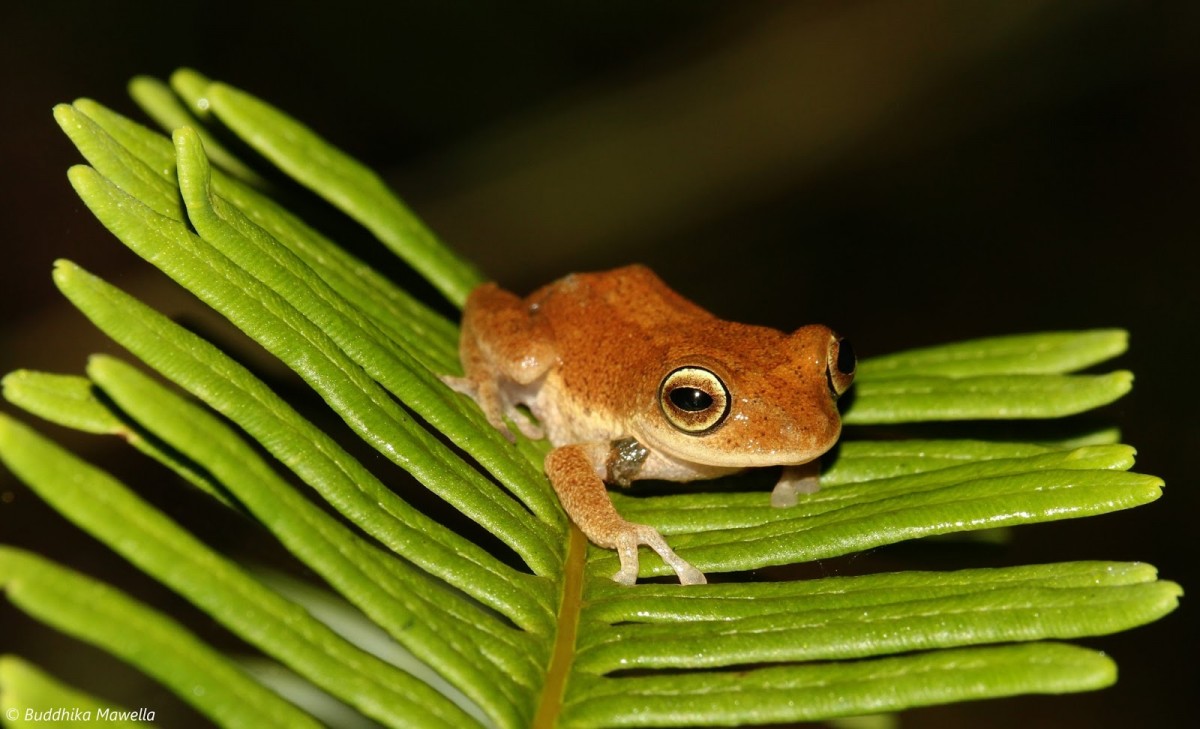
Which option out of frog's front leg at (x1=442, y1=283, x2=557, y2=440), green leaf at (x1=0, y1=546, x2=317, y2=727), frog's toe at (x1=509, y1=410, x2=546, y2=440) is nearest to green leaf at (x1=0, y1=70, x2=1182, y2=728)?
green leaf at (x1=0, y1=546, x2=317, y2=727)

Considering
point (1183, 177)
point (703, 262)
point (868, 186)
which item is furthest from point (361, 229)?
point (1183, 177)

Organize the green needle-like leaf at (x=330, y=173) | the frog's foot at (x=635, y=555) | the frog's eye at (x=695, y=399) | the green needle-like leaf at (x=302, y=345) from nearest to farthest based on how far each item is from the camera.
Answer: the green needle-like leaf at (x=302, y=345)
the frog's foot at (x=635, y=555)
the green needle-like leaf at (x=330, y=173)
the frog's eye at (x=695, y=399)

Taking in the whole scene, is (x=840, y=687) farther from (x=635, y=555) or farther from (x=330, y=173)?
(x=330, y=173)

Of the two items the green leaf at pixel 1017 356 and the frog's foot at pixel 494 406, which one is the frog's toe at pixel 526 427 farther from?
the green leaf at pixel 1017 356

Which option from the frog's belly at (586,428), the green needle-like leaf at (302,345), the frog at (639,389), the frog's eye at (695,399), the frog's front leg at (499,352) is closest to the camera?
the green needle-like leaf at (302,345)

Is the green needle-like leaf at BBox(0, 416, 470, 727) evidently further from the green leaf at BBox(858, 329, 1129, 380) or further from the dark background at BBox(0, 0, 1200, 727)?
the dark background at BBox(0, 0, 1200, 727)

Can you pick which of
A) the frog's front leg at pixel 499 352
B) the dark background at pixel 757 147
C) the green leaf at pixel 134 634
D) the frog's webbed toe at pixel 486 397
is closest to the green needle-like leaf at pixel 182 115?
the frog's front leg at pixel 499 352
